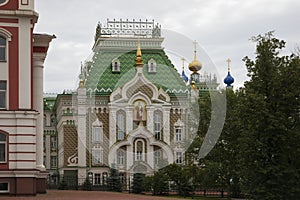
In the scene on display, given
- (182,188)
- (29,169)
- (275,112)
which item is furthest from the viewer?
(182,188)

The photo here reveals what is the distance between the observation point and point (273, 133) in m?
23.5

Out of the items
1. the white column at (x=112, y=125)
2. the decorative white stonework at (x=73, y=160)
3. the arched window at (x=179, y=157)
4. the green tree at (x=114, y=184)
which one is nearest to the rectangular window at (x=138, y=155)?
the white column at (x=112, y=125)

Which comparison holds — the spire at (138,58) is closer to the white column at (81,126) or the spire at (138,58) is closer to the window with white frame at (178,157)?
the white column at (81,126)

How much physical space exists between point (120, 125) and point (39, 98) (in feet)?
75.7

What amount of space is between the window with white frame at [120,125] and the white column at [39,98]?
22764 mm

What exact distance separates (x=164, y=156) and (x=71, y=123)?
7.52 m

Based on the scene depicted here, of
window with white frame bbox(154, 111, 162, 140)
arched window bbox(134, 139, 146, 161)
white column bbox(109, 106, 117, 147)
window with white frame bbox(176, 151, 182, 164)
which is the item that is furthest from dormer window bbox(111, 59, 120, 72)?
window with white frame bbox(176, 151, 182, 164)

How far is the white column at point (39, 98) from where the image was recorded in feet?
96.3

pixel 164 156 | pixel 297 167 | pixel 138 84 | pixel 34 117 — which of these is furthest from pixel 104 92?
pixel 297 167

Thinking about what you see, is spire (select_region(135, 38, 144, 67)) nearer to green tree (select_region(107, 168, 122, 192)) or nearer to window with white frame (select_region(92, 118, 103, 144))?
window with white frame (select_region(92, 118, 103, 144))

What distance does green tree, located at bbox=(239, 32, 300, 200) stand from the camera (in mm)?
23406

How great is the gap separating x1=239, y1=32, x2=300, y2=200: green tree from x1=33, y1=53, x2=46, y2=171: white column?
369 inches

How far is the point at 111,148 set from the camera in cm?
5209

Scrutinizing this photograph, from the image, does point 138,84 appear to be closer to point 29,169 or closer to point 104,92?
point 104,92
